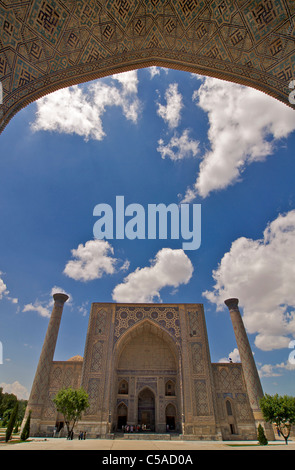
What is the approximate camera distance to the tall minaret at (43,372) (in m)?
15.7

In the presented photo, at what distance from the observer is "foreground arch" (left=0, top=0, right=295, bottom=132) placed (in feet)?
13.5

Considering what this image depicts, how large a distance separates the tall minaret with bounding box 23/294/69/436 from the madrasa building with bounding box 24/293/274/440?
5 cm

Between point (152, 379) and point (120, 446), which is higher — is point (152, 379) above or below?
above

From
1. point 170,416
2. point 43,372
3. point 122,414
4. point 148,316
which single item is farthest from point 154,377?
point 43,372

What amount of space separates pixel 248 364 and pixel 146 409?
7598 millimetres

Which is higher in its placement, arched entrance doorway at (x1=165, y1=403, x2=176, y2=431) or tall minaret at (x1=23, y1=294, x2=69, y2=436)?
tall minaret at (x1=23, y1=294, x2=69, y2=436)

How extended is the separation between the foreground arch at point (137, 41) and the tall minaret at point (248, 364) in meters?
17.3

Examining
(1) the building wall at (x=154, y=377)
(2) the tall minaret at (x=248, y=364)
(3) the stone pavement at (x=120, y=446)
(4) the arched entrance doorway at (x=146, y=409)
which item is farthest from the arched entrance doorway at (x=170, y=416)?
(3) the stone pavement at (x=120, y=446)

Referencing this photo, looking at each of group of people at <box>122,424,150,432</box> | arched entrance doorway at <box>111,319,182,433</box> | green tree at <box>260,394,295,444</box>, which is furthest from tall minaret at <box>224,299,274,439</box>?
group of people at <box>122,424,150,432</box>

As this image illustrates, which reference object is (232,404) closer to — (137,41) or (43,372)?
(43,372)

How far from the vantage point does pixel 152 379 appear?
57.4ft

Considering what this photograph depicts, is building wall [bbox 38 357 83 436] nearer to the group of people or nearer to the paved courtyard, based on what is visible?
the group of people
